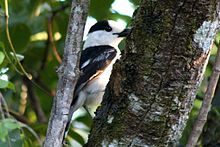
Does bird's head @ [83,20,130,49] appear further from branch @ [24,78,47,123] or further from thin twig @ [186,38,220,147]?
thin twig @ [186,38,220,147]

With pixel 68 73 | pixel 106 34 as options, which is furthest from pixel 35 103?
pixel 68 73

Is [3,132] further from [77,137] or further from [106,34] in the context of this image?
[106,34]

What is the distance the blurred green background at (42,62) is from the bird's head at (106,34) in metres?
0.46

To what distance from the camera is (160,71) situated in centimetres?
204

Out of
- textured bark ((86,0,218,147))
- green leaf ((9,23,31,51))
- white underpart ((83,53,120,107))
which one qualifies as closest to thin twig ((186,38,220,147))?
textured bark ((86,0,218,147))

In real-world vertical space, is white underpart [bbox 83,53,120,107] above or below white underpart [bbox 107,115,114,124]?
below

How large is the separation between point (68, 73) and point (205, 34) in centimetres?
51

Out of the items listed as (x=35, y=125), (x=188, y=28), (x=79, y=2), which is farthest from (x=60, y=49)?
(x=188, y=28)

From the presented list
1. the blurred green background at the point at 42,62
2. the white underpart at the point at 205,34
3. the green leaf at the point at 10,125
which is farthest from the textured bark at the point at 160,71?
the blurred green background at the point at 42,62

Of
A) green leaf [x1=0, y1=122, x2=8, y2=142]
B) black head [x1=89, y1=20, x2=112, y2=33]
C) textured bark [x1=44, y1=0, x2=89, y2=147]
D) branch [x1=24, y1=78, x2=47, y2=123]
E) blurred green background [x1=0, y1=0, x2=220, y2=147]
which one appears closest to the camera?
green leaf [x1=0, y1=122, x2=8, y2=142]

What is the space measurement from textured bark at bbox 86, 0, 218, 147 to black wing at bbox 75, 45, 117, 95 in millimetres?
1956

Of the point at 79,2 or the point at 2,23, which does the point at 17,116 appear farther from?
the point at 79,2

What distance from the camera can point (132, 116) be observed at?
83.3 inches

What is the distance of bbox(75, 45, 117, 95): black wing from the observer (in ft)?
13.5
